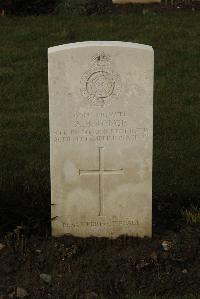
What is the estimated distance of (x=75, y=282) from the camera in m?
4.79

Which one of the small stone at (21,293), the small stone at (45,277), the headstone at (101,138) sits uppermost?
the headstone at (101,138)

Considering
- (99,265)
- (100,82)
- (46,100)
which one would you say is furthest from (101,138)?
(46,100)

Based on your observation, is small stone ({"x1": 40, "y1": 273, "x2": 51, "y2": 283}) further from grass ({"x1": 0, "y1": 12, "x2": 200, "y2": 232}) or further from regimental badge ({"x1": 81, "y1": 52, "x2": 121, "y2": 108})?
regimental badge ({"x1": 81, "y1": 52, "x2": 121, "y2": 108})

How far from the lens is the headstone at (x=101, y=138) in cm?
496

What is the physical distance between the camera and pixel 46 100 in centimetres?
863

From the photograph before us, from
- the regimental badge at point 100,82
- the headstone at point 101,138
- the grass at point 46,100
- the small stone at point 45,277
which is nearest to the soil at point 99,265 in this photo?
the small stone at point 45,277

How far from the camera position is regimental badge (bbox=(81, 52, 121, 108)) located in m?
4.98

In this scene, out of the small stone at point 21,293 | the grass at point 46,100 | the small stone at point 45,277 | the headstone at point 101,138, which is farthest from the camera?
the grass at point 46,100

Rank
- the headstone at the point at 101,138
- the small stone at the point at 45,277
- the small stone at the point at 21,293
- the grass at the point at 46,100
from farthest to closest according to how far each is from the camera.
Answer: the grass at the point at 46,100
the headstone at the point at 101,138
the small stone at the point at 45,277
the small stone at the point at 21,293

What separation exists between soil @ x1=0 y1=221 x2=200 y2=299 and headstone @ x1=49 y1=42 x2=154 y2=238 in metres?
0.16

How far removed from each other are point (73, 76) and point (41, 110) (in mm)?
3394

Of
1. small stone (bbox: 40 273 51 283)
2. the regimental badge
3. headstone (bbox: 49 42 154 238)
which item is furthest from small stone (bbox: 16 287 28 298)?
the regimental badge

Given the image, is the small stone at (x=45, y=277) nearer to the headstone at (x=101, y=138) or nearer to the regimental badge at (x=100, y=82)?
the headstone at (x=101, y=138)

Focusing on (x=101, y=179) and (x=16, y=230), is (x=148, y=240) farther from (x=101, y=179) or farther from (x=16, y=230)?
(x=16, y=230)
